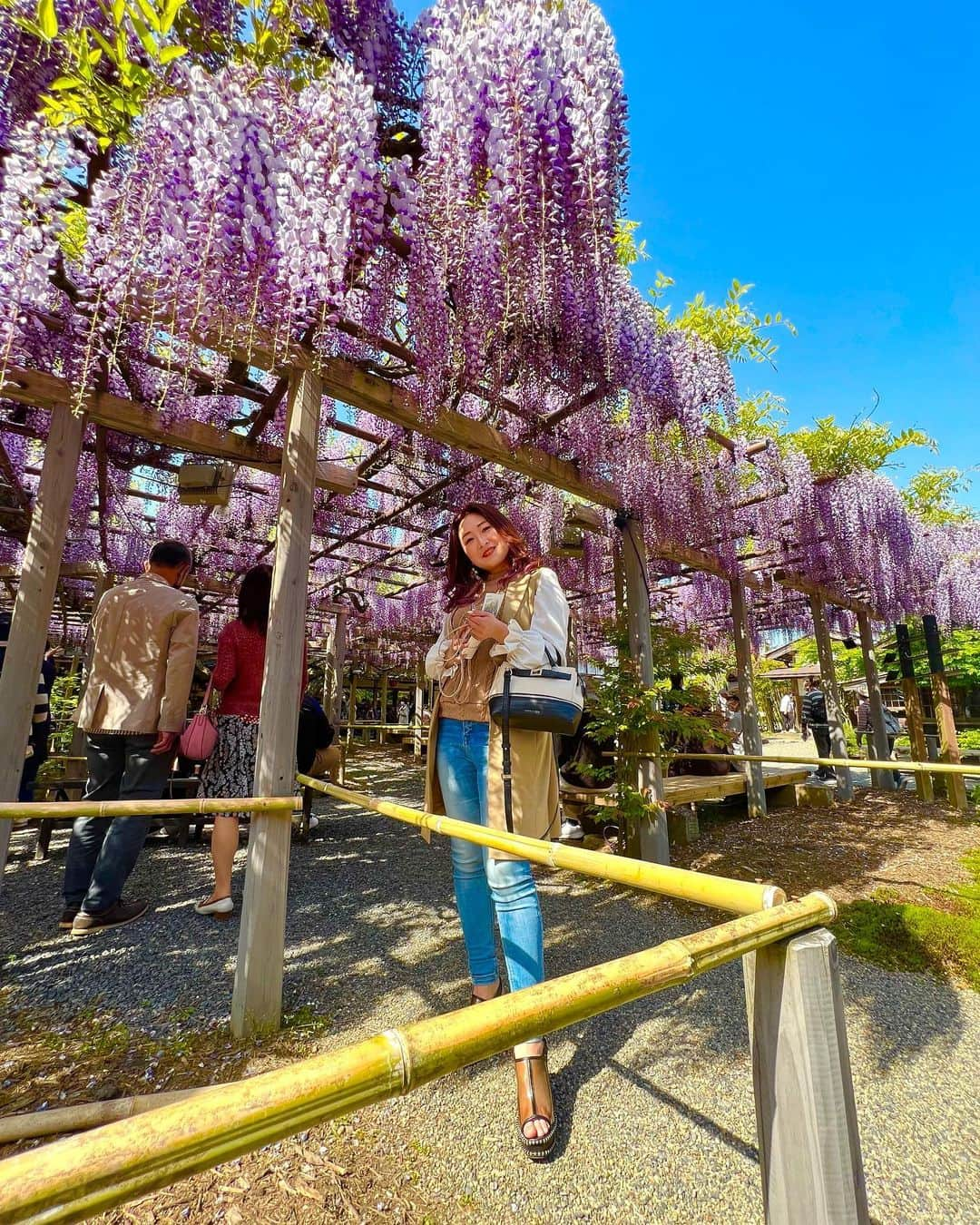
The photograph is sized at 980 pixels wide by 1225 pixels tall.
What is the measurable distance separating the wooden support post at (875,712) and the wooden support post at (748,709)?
328cm

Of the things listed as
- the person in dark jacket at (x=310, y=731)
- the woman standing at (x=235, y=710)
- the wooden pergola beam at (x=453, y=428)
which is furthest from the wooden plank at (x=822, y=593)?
the woman standing at (x=235, y=710)

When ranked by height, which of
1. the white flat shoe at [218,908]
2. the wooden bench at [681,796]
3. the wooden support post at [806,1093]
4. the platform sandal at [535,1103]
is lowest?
the platform sandal at [535,1103]

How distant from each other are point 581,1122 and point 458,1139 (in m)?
0.34

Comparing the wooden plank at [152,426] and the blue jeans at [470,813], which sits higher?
the wooden plank at [152,426]

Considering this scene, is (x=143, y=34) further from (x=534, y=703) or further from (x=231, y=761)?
(x=231, y=761)

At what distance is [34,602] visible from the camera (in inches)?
99.5

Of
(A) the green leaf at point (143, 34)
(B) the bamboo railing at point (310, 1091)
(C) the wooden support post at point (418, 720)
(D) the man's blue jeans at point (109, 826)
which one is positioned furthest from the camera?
(C) the wooden support post at point (418, 720)

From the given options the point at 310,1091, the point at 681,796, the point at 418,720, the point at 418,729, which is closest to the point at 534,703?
the point at 310,1091

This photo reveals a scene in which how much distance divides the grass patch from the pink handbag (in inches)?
126

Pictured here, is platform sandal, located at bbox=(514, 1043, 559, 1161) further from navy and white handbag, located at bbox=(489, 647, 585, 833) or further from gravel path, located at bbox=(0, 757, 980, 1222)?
navy and white handbag, located at bbox=(489, 647, 585, 833)

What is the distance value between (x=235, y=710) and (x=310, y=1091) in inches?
100

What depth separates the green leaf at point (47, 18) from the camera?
139cm

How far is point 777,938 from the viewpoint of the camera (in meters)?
0.68

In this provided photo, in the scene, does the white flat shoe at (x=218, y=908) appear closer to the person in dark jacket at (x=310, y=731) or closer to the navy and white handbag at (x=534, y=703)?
the person in dark jacket at (x=310, y=731)
